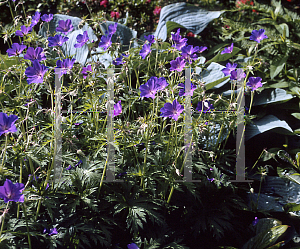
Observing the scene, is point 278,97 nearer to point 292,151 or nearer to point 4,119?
point 292,151

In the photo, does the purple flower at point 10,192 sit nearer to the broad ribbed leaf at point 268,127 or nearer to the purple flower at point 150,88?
the purple flower at point 150,88

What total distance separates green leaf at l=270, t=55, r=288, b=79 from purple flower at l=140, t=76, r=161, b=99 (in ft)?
6.39

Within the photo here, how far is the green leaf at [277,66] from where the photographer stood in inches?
116

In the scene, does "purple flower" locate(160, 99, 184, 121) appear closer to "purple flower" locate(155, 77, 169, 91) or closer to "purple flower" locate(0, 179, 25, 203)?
"purple flower" locate(155, 77, 169, 91)

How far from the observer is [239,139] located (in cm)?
201

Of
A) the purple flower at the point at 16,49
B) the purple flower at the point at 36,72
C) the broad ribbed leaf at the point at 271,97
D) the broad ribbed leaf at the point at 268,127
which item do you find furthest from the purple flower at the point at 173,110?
the broad ribbed leaf at the point at 271,97

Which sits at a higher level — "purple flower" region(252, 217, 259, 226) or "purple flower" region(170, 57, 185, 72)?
"purple flower" region(170, 57, 185, 72)

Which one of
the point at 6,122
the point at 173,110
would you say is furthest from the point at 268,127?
the point at 6,122

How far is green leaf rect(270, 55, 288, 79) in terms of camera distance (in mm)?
2959

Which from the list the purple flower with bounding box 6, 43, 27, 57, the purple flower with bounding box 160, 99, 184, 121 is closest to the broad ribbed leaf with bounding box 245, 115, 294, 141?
the purple flower with bounding box 160, 99, 184, 121

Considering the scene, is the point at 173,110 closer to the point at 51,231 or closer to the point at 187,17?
the point at 51,231

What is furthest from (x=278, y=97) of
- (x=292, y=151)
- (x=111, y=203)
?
(x=111, y=203)

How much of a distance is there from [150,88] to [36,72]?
22.1 inches

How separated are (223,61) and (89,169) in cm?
226
